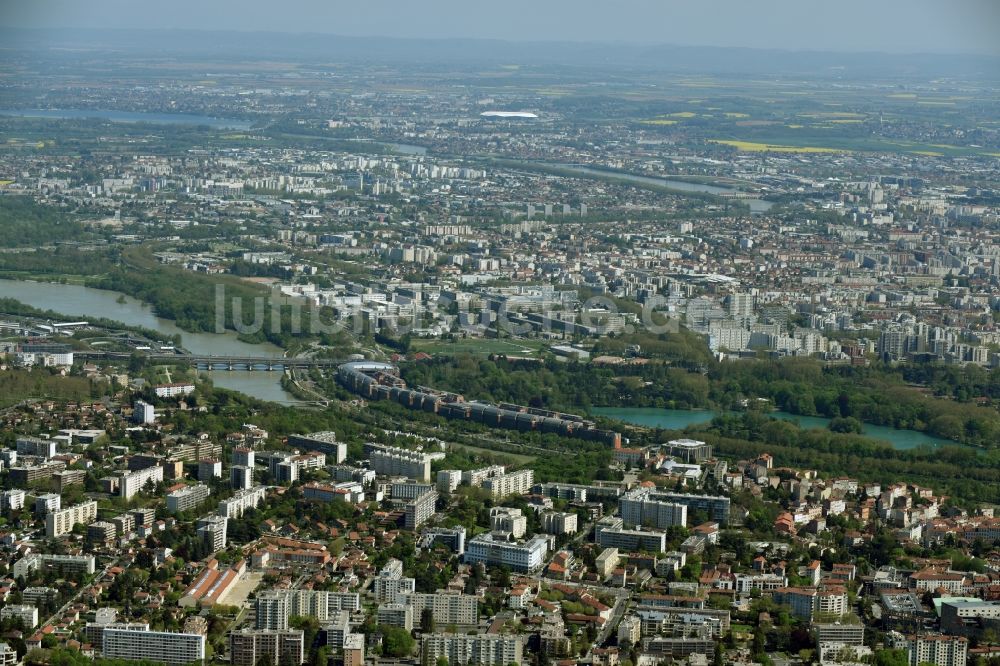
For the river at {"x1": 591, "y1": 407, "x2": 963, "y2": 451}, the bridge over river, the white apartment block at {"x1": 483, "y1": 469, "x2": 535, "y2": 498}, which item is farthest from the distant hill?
the white apartment block at {"x1": 483, "y1": 469, "x2": 535, "y2": 498}

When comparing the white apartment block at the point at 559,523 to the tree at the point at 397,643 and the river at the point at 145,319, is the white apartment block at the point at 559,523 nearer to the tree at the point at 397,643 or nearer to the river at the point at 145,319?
the tree at the point at 397,643

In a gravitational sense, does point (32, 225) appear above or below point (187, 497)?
below

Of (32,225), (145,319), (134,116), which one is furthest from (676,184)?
(134,116)

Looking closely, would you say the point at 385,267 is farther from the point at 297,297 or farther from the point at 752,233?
the point at 752,233

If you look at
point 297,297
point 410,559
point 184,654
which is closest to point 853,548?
point 410,559

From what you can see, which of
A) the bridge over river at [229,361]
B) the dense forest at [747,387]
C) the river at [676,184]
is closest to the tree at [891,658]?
the dense forest at [747,387]

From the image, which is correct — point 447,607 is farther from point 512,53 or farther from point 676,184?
point 512,53

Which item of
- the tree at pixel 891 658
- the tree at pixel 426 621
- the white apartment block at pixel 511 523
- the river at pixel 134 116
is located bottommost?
the river at pixel 134 116
